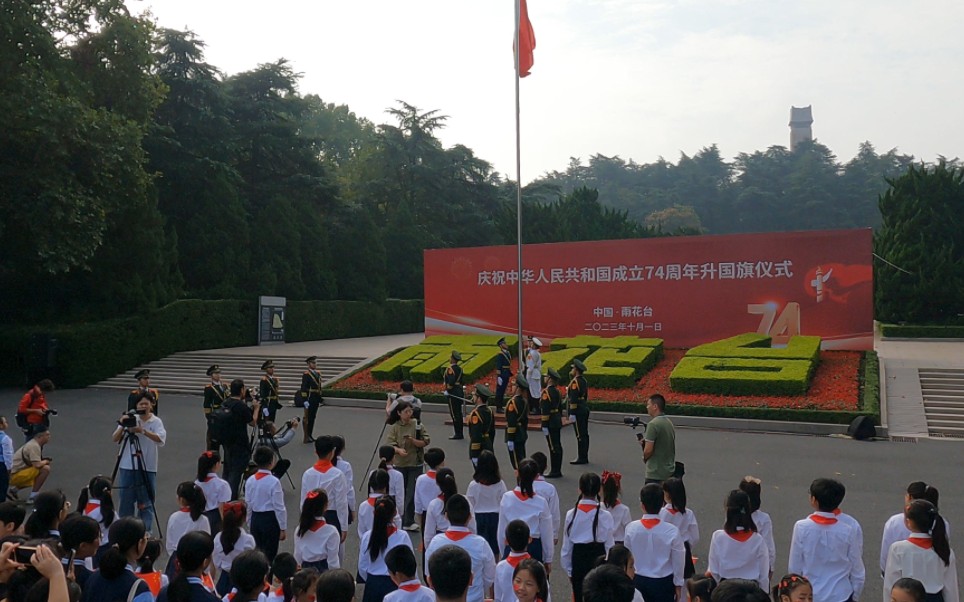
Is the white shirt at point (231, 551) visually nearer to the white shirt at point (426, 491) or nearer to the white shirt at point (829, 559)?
the white shirt at point (426, 491)

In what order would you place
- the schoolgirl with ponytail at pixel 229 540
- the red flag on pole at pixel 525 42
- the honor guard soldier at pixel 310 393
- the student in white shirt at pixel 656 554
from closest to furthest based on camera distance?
the student in white shirt at pixel 656 554
the schoolgirl with ponytail at pixel 229 540
the honor guard soldier at pixel 310 393
the red flag on pole at pixel 525 42

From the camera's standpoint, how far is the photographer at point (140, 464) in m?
8.51

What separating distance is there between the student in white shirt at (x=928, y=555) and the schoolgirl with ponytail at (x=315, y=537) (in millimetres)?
3835

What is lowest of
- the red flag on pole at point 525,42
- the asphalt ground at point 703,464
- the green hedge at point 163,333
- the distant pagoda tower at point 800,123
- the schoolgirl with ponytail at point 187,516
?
the asphalt ground at point 703,464

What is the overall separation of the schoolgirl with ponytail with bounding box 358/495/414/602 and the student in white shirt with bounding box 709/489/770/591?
7.23 ft

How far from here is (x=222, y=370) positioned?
85.9 ft

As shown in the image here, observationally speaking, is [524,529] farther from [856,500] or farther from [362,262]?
[362,262]

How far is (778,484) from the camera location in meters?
11.5

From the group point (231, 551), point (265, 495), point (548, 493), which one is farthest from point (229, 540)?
point (548, 493)

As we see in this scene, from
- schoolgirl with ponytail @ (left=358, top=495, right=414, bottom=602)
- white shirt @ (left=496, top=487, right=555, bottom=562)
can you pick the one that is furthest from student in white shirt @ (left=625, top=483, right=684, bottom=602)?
schoolgirl with ponytail @ (left=358, top=495, right=414, bottom=602)

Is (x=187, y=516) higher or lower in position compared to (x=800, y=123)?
lower

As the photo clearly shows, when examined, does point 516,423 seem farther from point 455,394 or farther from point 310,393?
point 310,393

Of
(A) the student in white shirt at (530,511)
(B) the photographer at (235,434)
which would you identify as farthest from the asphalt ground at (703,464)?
(A) the student in white shirt at (530,511)

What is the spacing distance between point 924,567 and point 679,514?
170 centimetres
